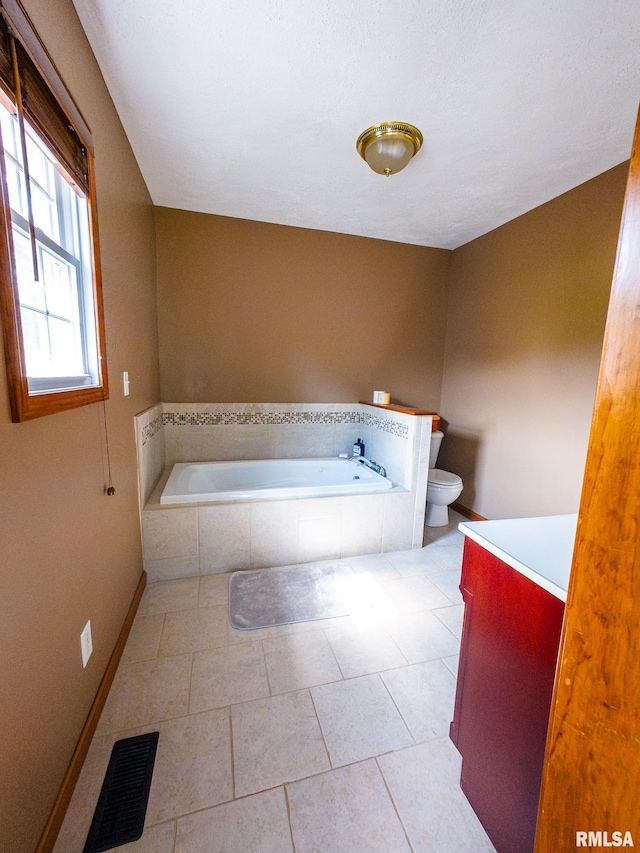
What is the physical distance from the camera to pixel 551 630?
746mm

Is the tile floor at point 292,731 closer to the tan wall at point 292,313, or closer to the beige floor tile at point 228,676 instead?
the beige floor tile at point 228,676

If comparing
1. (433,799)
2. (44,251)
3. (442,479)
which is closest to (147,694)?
(433,799)

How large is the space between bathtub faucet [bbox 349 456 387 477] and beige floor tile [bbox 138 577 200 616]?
59.8 inches

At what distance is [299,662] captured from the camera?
1.47 meters

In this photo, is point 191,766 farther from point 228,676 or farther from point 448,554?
point 448,554

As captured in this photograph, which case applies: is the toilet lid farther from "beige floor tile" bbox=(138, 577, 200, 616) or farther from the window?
the window

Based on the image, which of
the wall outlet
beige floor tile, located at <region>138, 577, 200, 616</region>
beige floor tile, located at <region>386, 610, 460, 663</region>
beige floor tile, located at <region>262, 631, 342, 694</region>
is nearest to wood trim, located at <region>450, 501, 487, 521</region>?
beige floor tile, located at <region>386, 610, 460, 663</region>

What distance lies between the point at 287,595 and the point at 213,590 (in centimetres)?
45

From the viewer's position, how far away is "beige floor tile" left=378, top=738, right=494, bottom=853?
0.92m

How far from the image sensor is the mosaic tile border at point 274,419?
2684 millimetres

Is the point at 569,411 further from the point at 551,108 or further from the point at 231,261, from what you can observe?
the point at 231,261

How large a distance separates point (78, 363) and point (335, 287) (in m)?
2.34

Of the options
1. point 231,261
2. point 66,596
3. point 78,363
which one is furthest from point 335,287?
point 66,596

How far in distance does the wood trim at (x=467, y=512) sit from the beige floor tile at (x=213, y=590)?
215 centimetres
